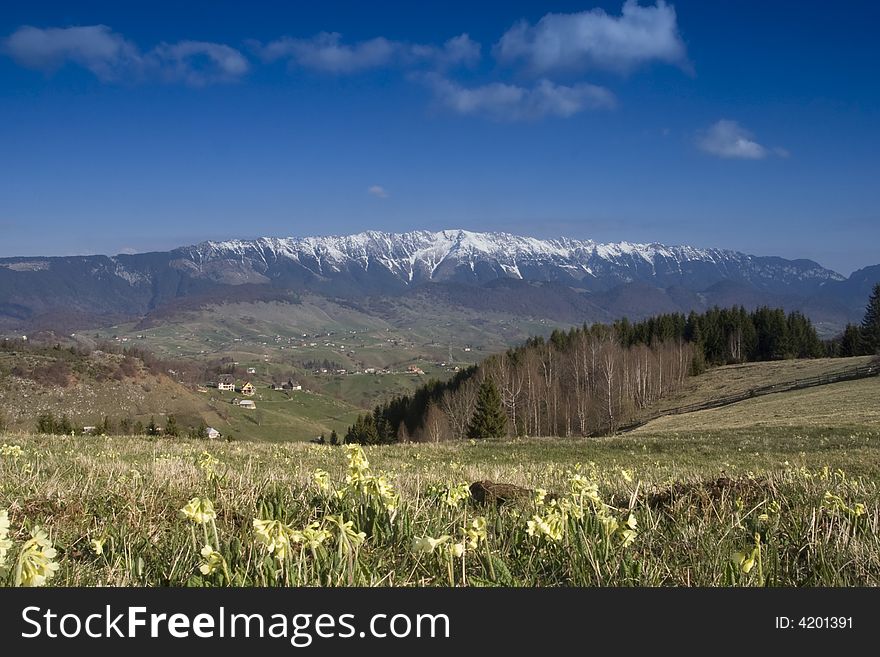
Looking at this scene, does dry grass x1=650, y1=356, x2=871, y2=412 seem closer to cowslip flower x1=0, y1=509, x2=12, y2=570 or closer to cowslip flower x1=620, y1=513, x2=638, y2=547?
cowslip flower x1=620, y1=513, x2=638, y2=547

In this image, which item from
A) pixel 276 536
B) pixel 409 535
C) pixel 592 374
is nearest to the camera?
pixel 276 536

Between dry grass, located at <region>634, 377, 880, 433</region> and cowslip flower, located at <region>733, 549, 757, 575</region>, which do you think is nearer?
cowslip flower, located at <region>733, 549, 757, 575</region>

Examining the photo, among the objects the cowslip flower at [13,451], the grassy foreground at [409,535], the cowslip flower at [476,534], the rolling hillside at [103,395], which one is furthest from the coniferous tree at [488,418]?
the rolling hillside at [103,395]

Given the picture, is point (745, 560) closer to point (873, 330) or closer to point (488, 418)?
point (488, 418)

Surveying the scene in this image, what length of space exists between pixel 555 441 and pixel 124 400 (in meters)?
155

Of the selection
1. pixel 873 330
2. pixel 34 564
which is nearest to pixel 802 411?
pixel 34 564

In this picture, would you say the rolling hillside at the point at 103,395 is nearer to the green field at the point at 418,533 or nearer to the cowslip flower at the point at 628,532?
the green field at the point at 418,533

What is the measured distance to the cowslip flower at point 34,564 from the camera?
2381 mm

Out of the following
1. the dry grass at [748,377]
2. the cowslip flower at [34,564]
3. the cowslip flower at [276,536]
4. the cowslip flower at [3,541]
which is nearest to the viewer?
the cowslip flower at [34,564]

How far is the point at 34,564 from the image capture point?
246 centimetres

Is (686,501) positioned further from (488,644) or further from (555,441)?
(555,441)

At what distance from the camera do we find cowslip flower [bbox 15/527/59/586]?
238cm

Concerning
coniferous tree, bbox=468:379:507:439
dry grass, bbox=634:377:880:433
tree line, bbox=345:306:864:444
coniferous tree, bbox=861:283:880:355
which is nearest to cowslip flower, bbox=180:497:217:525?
dry grass, bbox=634:377:880:433


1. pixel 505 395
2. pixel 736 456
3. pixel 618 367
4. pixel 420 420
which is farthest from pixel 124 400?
pixel 736 456
